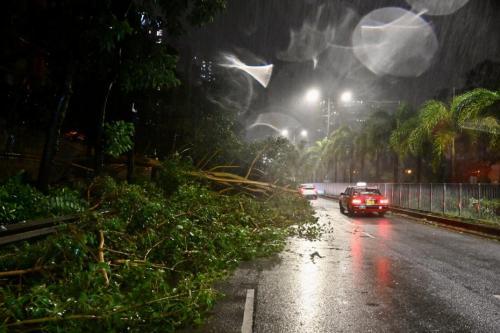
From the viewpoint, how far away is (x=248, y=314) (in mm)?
5262

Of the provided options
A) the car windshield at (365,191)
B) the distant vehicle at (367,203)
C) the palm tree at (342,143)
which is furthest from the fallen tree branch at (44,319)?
the palm tree at (342,143)

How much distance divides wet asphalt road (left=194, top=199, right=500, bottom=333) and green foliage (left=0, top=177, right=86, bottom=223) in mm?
3186

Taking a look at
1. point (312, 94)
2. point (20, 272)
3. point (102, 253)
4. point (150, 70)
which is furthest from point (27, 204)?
point (312, 94)

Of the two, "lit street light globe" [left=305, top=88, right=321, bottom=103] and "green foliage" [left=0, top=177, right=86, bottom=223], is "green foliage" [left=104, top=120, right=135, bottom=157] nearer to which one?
"green foliage" [left=0, top=177, right=86, bottom=223]

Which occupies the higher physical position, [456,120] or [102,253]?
[456,120]

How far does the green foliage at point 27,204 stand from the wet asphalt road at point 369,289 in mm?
3186

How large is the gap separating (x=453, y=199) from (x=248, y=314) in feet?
55.2

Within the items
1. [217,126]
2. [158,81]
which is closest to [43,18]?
[158,81]

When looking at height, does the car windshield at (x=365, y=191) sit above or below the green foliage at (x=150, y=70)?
below

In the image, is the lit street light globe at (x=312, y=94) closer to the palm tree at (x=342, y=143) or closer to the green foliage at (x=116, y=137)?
the palm tree at (x=342, y=143)

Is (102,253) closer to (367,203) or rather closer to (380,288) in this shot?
(380,288)

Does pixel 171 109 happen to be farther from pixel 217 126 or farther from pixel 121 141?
pixel 121 141

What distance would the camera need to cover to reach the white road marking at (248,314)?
187 inches

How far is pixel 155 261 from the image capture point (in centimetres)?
715
